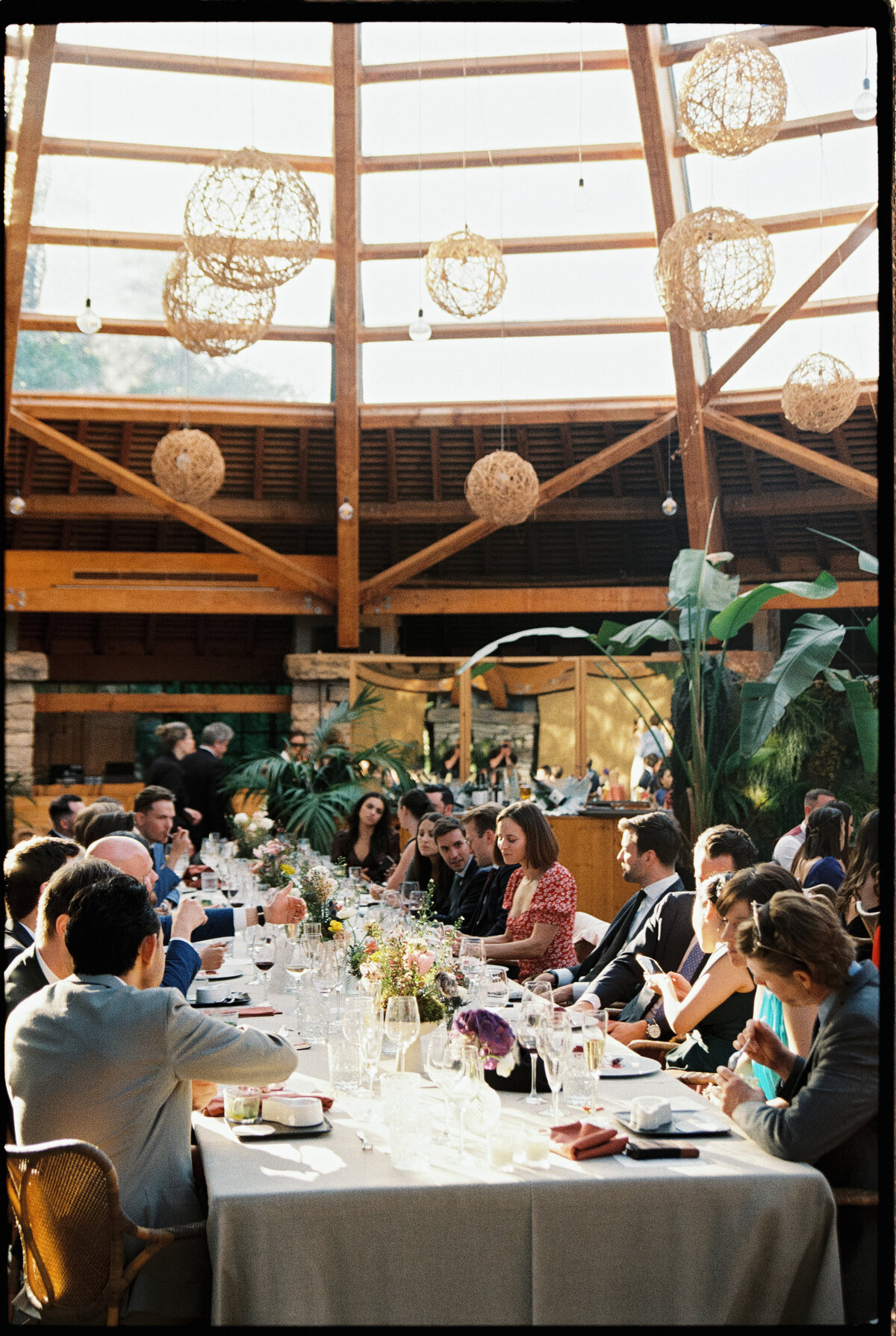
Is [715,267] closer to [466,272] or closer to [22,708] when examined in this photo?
[466,272]

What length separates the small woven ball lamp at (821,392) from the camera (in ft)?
29.9

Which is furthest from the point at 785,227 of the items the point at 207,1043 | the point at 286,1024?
the point at 207,1043

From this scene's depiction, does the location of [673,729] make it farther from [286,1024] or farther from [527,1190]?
[527,1190]

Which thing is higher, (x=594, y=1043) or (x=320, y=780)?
(x=320, y=780)

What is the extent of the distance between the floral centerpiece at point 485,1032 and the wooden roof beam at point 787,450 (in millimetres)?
9740

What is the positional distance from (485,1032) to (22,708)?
11.8 m

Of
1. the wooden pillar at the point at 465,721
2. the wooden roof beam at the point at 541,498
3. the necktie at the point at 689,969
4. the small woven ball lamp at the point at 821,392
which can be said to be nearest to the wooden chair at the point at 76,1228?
the necktie at the point at 689,969

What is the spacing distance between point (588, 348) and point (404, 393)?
1866 millimetres

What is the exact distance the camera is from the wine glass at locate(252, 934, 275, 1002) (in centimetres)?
399

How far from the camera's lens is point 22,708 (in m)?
13.4

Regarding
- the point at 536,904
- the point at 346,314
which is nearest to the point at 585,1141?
the point at 536,904

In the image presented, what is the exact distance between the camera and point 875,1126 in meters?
2.44

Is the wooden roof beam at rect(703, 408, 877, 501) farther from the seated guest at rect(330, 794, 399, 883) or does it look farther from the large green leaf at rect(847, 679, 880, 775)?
the seated guest at rect(330, 794, 399, 883)

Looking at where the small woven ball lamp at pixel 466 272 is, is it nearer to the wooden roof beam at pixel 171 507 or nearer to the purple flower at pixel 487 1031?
the wooden roof beam at pixel 171 507
